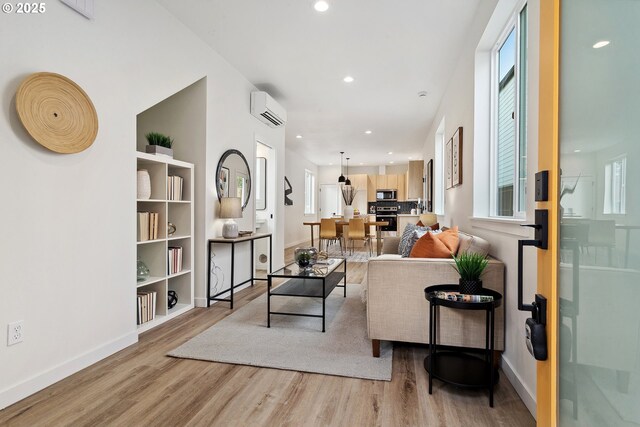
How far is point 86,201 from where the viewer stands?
2221 millimetres

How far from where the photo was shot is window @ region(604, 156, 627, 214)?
2.19 ft

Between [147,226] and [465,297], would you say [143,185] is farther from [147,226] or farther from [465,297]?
[465,297]

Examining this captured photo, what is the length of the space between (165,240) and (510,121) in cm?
307

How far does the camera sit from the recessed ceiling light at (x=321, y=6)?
9.16 ft

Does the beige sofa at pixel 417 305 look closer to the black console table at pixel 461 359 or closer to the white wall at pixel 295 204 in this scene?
the black console table at pixel 461 359

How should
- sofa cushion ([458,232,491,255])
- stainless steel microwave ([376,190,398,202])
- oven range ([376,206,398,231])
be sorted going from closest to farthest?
sofa cushion ([458,232,491,255]) < oven range ([376,206,398,231]) < stainless steel microwave ([376,190,398,202])

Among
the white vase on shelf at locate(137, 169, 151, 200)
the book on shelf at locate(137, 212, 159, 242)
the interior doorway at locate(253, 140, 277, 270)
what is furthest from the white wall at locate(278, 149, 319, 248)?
the white vase on shelf at locate(137, 169, 151, 200)

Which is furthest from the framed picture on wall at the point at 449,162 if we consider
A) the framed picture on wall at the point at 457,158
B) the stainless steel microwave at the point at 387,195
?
the stainless steel microwave at the point at 387,195

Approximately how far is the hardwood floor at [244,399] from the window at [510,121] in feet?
4.19

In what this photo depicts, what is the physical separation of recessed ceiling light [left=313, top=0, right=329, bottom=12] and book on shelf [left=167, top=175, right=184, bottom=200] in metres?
2.02

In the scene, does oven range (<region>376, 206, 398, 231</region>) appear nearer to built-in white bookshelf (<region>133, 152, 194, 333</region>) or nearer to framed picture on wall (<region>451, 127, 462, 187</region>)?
framed picture on wall (<region>451, 127, 462, 187</region>)

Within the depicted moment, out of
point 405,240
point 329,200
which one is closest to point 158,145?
point 405,240

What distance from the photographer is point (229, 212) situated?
368 centimetres

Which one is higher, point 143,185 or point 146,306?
point 143,185
